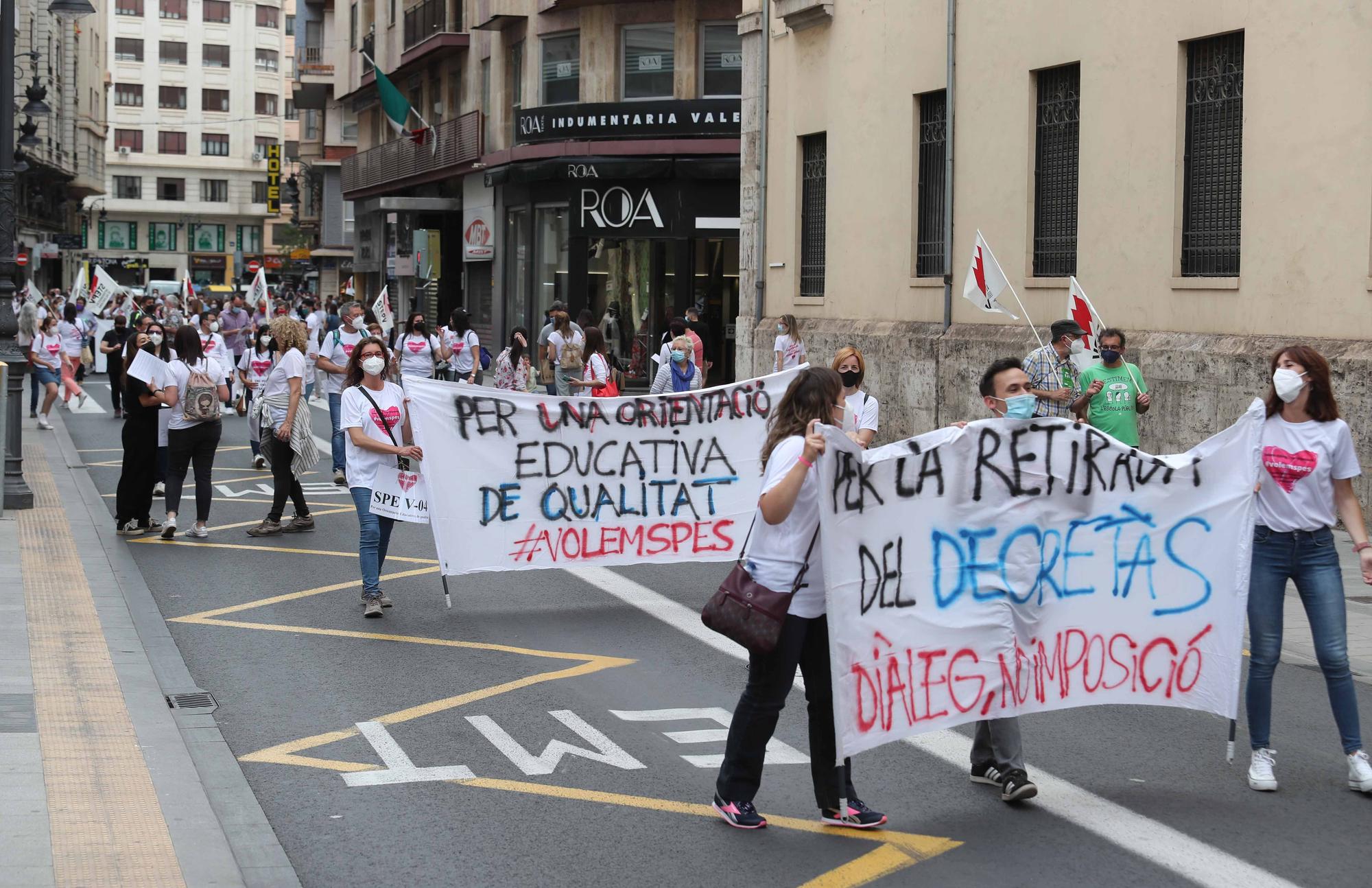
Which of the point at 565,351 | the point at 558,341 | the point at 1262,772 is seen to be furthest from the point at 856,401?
the point at 558,341

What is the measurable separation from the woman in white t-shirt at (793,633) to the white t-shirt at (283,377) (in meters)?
8.80

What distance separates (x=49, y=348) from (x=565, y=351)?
8.79m

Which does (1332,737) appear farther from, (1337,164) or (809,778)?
(1337,164)

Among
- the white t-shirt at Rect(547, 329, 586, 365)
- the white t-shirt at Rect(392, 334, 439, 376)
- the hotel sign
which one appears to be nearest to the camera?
the white t-shirt at Rect(392, 334, 439, 376)

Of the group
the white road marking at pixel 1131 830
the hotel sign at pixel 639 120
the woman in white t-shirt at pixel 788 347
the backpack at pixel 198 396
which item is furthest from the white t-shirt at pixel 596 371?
the hotel sign at pixel 639 120

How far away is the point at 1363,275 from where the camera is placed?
44.9 ft

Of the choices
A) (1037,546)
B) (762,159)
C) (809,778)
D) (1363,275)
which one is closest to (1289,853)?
(1037,546)

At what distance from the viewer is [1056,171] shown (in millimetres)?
18375

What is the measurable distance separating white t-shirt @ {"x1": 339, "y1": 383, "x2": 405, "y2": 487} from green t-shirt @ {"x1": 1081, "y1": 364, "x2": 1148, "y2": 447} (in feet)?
16.4

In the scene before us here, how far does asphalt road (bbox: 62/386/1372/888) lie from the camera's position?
5.58m

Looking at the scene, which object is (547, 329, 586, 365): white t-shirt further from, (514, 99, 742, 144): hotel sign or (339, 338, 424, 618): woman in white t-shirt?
(339, 338, 424, 618): woman in white t-shirt

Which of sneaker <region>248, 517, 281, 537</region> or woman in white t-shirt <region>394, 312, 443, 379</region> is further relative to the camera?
woman in white t-shirt <region>394, 312, 443, 379</region>

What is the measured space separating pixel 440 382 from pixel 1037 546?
5429 mm

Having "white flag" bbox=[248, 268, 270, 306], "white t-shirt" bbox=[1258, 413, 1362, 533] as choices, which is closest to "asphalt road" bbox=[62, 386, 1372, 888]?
"white t-shirt" bbox=[1258, 413, 1362, 533]
